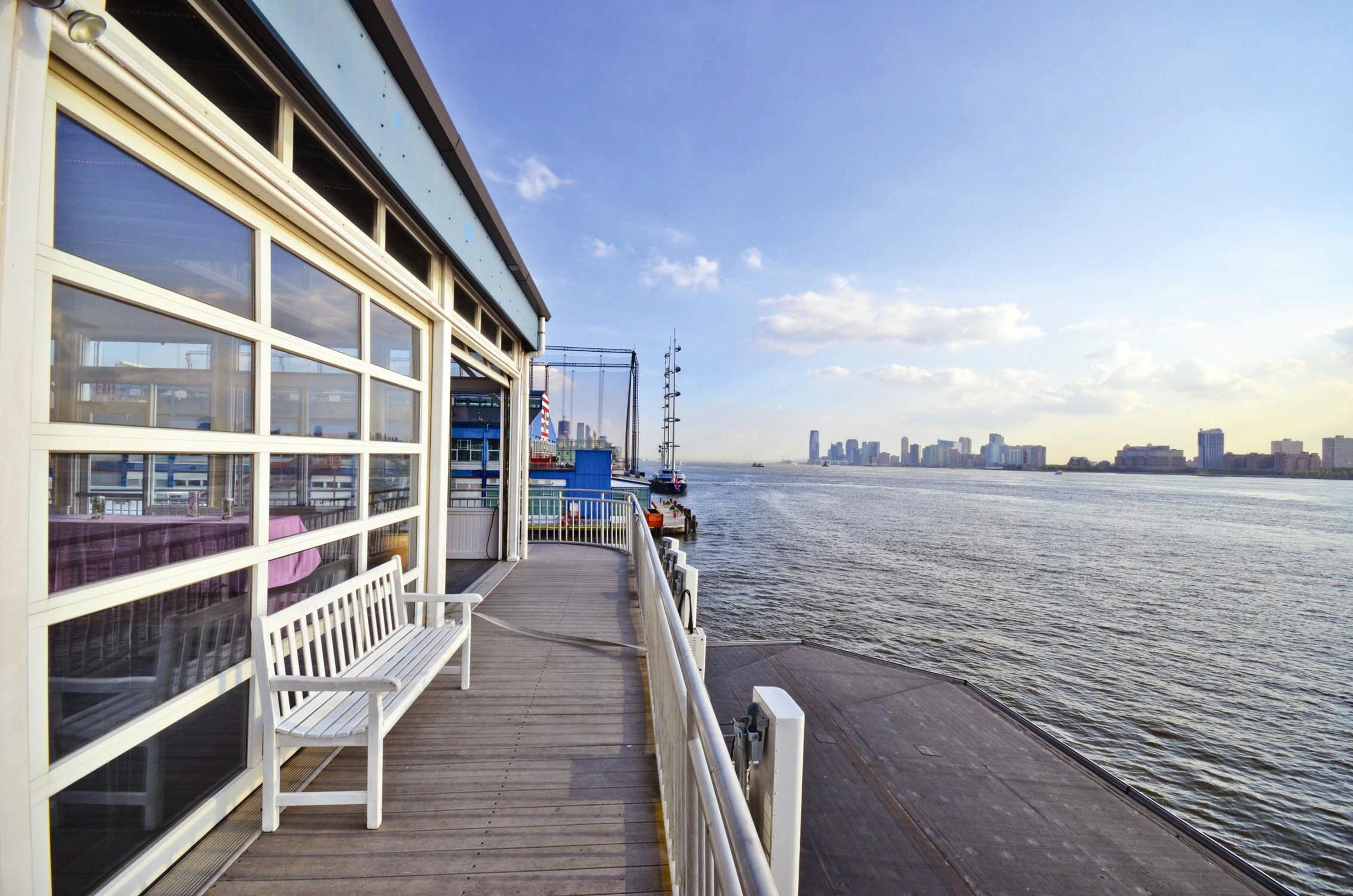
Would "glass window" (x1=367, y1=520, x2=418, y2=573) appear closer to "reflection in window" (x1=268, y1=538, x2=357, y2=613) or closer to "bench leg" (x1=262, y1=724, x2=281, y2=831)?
"reflection in window" (x1=268, y1=538, x2=357, y2=613)

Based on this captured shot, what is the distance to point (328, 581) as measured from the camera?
295 cm

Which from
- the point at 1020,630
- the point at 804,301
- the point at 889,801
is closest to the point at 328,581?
the point at 889,801

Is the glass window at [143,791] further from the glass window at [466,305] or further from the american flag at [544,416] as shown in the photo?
the american flag at [544,416]

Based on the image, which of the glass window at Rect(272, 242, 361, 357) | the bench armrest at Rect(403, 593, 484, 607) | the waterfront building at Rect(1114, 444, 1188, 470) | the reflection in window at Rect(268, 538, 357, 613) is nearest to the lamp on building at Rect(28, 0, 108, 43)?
the glass window at Rect(272, 242, 361, 357)

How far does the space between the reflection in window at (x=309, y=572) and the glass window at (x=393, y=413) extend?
0.71 m

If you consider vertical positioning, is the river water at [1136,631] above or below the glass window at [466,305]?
below

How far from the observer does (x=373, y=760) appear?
7.14ft

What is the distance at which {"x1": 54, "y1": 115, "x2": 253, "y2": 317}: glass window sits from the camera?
149 centimetres

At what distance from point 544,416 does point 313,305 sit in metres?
7.21

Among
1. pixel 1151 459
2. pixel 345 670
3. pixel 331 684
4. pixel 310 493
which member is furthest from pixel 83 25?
pixel 1151 459

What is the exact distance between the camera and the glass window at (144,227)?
149cm

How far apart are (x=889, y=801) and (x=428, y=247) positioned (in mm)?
6093

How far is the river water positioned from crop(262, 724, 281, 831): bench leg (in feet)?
31.0

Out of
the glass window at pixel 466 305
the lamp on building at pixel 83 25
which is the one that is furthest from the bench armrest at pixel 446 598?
the lamp on building at pixel 83 25
